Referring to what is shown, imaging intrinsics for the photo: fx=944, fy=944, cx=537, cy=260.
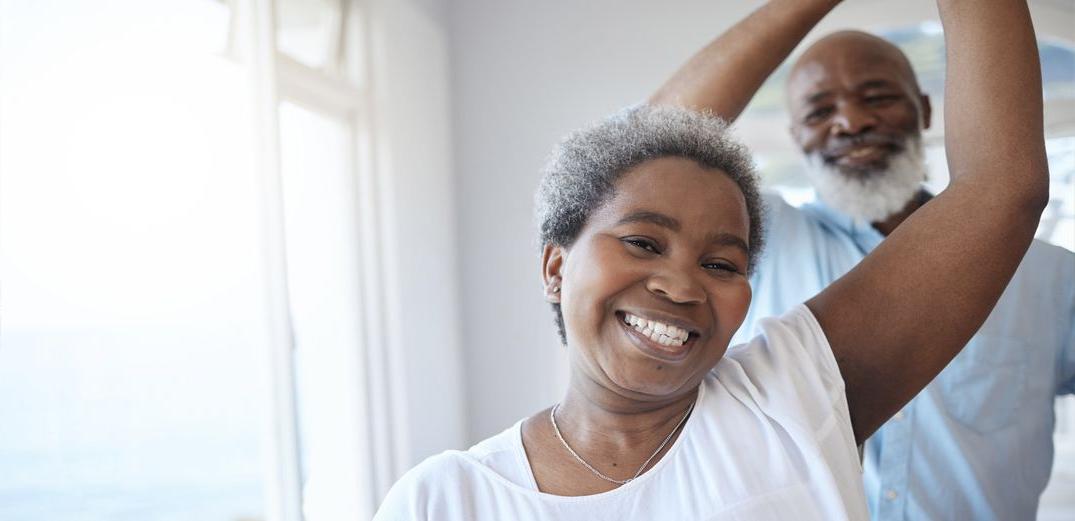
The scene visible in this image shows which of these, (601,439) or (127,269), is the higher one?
(127,269)

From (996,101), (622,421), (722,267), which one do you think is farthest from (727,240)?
(996,101)

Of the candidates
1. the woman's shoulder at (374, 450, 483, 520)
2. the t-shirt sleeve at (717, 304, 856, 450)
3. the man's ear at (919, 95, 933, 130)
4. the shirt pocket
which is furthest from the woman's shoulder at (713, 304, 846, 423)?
the man's ear at (919, 95, 933, 130)

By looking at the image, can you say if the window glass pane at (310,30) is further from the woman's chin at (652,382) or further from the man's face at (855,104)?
the woman's chin at (652,382)

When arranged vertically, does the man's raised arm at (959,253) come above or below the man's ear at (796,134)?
below

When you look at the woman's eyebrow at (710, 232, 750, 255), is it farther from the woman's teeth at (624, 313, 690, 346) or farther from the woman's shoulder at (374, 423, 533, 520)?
the woman's shoulder at (374, 423, 533, 520)

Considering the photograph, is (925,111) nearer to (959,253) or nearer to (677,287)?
(959,253)

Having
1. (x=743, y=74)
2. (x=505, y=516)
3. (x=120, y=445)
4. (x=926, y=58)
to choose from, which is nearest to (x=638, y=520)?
(x=505, y=516)

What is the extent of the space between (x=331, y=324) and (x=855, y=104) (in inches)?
88.3

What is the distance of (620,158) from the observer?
1.09 meters

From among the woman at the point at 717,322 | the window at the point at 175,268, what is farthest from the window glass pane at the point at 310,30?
the woman at the point at 717,322

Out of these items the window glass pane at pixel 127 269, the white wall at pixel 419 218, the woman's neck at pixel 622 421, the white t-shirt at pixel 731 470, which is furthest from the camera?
the white wall at pixel 419 218

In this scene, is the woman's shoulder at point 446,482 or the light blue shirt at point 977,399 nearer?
the woman's shoulder at point 446,482

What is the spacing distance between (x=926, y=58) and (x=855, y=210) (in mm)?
2666

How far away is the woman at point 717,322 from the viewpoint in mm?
992
